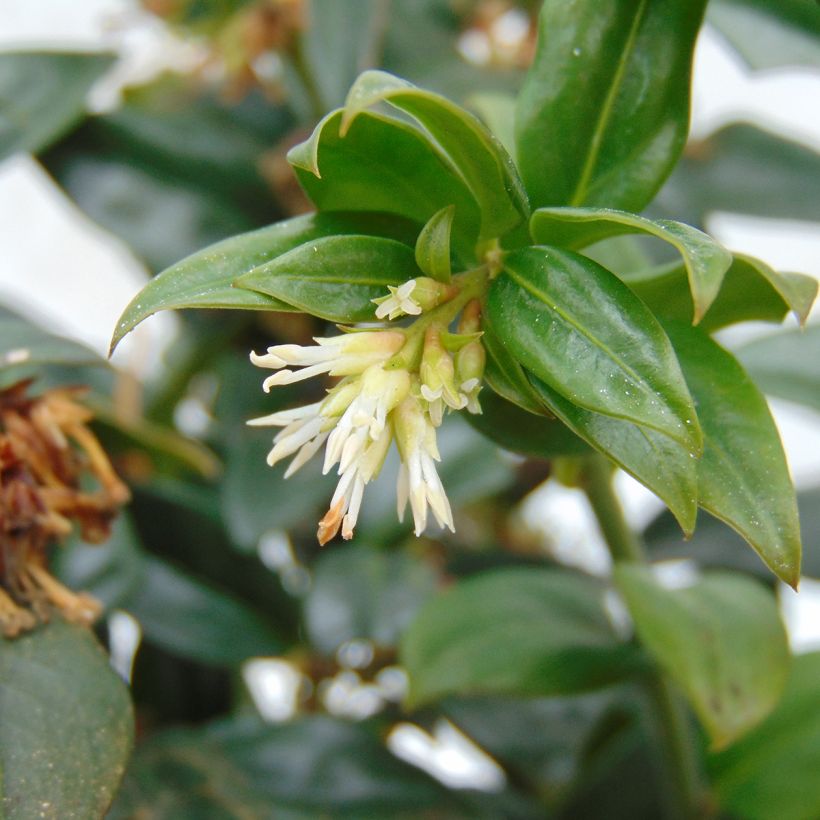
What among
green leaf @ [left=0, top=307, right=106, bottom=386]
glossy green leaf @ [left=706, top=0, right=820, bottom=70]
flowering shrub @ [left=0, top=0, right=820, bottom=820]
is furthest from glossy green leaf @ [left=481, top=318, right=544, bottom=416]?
glossy green leaf @ [left=706, top=0, right=820, bottom=70]

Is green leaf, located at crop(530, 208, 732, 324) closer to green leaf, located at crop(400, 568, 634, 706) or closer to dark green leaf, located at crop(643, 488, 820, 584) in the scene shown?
green leaf, located at crop(400, 568, 634, 706)

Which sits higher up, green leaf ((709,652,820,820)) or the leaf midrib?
the leaf midrib

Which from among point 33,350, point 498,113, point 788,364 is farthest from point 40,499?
point 788,364

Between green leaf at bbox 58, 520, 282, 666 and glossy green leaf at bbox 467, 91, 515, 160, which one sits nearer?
glossy green leaf at bbox 467, 91, 515, 160

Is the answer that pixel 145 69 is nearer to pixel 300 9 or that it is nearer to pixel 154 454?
pixel 300 9

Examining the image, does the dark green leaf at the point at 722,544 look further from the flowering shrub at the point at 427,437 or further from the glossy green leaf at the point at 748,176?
the glossy green leaf at the point at 748,176

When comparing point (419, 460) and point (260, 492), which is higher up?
point (419, 460)

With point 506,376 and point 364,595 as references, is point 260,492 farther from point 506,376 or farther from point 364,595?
point 506,376
